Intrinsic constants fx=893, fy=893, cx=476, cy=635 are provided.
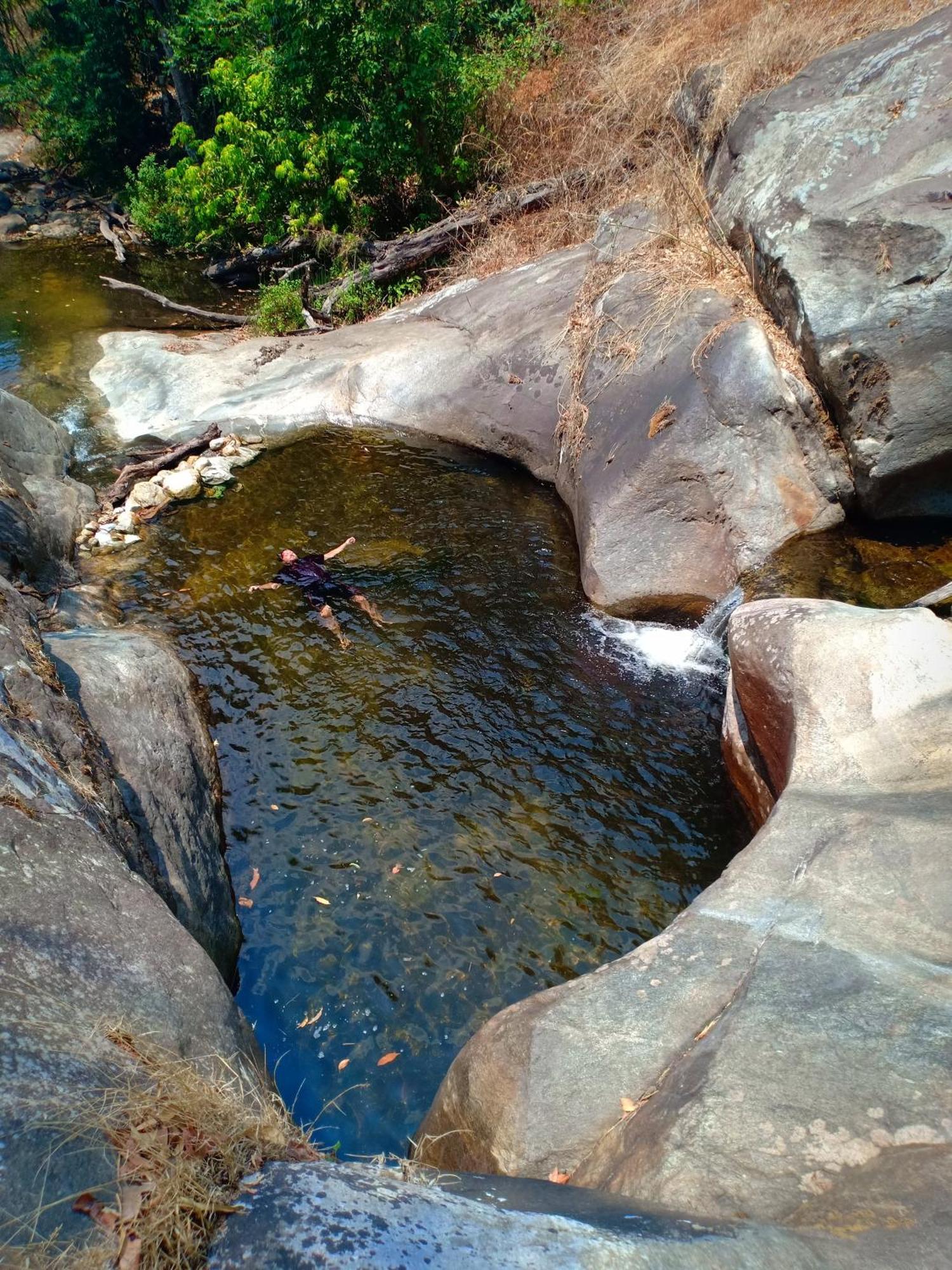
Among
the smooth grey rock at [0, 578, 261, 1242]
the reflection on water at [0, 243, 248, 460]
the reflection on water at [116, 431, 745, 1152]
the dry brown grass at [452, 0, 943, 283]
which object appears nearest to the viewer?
the smooth grey rock at [0, 578, 261, 1242]

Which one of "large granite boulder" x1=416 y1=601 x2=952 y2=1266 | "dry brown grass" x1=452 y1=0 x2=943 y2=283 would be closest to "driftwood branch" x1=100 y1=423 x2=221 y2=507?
"dry brown grass" x1=452 y1=0 x2=943 y2=283

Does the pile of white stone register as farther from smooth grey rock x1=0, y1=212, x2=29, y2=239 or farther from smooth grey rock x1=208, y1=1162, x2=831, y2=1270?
smooth grey rock x1=0, y1=212, x2=29, y2=239

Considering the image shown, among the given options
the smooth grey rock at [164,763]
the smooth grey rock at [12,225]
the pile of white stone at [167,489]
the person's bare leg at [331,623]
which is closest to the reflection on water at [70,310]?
the smooth grey rock at [12,225]

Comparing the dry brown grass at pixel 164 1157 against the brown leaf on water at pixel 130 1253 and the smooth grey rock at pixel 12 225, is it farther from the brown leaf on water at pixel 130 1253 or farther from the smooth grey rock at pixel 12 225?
the smooth grey rock at pixel 12 225

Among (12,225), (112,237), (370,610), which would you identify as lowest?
(370,610)

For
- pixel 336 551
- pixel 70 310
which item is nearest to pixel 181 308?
pixel 70 310

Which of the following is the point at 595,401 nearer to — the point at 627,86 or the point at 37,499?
the point at 37,499
